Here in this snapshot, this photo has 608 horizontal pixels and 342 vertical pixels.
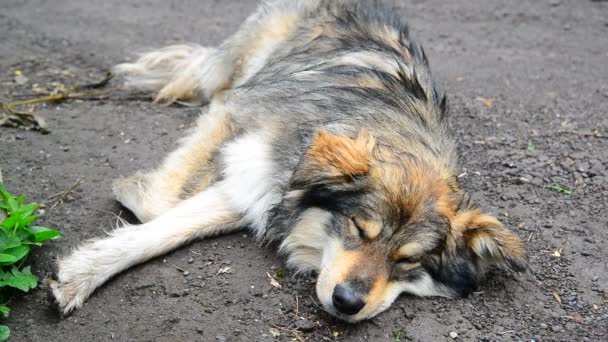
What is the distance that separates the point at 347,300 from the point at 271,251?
0.90 meters

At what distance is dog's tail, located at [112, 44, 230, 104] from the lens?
6.00 m

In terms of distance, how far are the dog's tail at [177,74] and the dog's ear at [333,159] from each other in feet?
8.74

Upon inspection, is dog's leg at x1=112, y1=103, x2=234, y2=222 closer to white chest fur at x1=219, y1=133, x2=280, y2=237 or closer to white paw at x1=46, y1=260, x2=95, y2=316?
white chest fur at x1=219, y1=133, x2=280, y2=237

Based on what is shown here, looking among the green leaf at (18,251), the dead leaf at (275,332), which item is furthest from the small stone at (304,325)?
the green leaf at (18,251)

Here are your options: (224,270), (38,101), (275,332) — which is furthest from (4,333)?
(38,101)

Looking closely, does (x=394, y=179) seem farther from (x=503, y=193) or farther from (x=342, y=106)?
(x=503, y=193)

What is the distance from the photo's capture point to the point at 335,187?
138 inches

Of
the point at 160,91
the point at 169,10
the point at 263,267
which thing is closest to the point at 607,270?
the point at 263,267

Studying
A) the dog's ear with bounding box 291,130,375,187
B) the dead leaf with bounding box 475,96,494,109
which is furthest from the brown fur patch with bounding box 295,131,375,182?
the dead leaf with bounding box 475,96,494,109

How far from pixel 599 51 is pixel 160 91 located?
5217 mm

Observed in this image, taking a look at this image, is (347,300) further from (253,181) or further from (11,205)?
(11,205)

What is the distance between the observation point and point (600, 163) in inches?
199

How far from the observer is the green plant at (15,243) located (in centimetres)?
346

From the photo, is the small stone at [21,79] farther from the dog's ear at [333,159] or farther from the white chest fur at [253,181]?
the dog's ear at [333,159]
